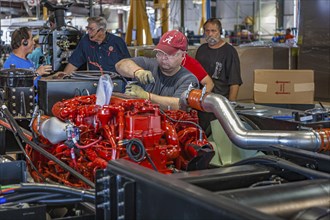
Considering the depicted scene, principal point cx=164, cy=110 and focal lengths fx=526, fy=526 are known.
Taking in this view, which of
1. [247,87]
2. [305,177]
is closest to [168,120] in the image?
[305,177]

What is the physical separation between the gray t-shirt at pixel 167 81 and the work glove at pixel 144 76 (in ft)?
Answer: 0.82

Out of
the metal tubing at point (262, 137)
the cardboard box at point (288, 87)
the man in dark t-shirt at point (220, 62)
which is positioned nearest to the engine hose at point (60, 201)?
the metal tubing at point (262, 137)

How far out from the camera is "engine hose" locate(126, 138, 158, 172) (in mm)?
2406

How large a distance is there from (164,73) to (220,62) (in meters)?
1.71

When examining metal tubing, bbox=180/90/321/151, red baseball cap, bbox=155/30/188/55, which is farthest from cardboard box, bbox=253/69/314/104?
metal tubing, bbox=180/90/321/151

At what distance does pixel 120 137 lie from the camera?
2584mm

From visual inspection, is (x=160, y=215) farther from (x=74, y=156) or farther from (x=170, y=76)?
(x=170, y=76)

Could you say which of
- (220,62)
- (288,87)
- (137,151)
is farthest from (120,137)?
(288,87)

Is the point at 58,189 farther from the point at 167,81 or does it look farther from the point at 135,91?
the point at 167,81

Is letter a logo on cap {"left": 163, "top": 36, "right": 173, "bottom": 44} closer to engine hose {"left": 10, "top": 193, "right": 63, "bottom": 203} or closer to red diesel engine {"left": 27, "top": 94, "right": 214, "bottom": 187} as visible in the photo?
red diesel engine {"left": 27, "top": 94, "right": 214, "bottom": 187}

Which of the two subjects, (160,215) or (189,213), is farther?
(160,215)

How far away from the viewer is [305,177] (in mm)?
1896

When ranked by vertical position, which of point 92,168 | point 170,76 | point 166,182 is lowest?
point 92,168

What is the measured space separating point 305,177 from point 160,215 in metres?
0.65
